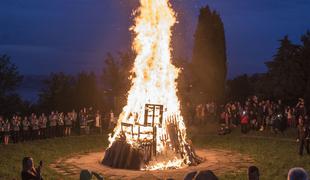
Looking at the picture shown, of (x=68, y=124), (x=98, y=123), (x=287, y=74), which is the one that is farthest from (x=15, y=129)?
(x=287, y=74)

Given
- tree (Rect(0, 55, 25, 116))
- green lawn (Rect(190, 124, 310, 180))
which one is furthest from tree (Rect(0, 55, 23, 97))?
green lawn (Rect(190, 124, 310, 180))

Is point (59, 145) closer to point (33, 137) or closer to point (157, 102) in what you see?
point (33, 137)

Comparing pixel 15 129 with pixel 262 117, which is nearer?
pixel 15 129

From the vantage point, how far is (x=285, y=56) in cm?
3944

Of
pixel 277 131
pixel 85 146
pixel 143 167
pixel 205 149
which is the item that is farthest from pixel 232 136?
pixel 143 167

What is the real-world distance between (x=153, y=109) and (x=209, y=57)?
27.8 metres

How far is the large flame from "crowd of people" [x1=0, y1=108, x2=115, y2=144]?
9268mm

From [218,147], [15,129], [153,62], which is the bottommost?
[218,147]

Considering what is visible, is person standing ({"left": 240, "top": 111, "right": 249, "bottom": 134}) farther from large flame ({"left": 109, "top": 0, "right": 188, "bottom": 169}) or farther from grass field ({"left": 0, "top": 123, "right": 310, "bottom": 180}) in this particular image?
large flame ({"left": 109, "top": 0, "right": 188, "bottom": 169})

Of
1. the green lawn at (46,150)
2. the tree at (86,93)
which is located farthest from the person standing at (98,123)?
the tree at (86,93)

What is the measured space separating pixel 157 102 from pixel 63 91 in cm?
2176

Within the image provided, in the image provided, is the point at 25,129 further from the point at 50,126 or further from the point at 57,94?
the point at 57,94

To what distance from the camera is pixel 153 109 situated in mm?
19281

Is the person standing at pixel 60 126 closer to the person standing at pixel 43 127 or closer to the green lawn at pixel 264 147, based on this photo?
Result: the person standing at pixel 43 127
